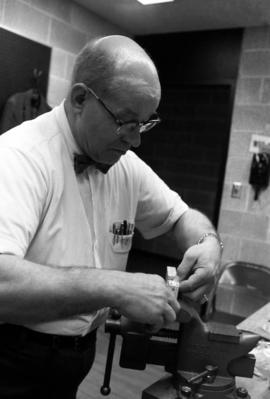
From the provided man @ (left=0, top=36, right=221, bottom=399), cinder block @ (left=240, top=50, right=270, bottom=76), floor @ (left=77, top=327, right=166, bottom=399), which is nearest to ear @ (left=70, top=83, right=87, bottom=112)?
man @ (left=0, top=36, right=221, bottom=399)

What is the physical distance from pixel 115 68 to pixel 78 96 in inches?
5.6

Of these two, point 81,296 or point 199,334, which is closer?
point 81,296

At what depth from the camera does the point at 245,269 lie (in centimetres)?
312

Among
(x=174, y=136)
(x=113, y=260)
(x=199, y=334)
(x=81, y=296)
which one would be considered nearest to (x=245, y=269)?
(x=113, y=260)

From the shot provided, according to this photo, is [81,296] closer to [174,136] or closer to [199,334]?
[199,334]

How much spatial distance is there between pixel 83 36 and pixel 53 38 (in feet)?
1.14

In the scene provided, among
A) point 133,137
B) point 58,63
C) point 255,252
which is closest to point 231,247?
point 255,252

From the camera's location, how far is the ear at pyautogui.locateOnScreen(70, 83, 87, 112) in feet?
A: 3.77

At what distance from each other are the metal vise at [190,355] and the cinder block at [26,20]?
99.9 inches

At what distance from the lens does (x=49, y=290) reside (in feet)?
2.90

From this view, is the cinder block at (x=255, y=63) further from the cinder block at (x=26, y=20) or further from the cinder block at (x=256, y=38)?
the cinder block at (x=26, y=20)

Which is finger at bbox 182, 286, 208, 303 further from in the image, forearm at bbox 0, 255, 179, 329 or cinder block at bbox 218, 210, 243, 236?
cinder block at bbox 218, 210, 243, 236

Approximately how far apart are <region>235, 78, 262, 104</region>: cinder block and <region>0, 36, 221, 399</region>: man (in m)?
2.27

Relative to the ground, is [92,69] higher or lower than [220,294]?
higher
